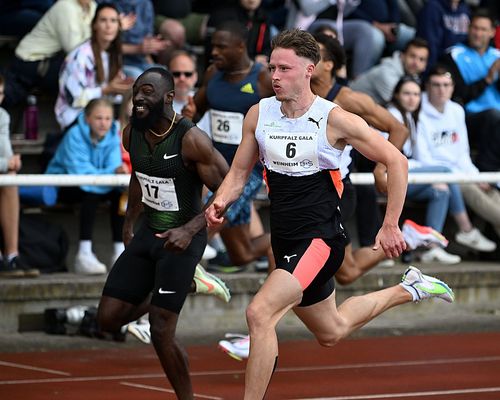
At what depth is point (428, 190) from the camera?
43.3 feet

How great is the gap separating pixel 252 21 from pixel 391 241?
7.02 m

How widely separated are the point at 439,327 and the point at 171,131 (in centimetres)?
506

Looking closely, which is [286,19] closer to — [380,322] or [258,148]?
[380,322]

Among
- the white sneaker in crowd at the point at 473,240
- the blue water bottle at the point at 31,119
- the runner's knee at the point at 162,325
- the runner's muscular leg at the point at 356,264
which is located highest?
the runner's knee at the point at 162,325

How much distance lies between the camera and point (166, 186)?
8.28 m

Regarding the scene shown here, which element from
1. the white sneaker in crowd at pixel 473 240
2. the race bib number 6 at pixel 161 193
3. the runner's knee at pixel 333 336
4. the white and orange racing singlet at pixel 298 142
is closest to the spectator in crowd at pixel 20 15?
Answer: the white sneaker in crowd at pixel 473 240

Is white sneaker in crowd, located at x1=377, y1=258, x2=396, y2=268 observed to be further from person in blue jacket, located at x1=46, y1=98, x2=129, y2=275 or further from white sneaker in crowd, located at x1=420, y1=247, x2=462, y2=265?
person in blue jacket, located at x1=46, y1=98, x2=129, y2=275

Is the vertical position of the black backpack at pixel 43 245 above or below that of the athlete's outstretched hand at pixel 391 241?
below

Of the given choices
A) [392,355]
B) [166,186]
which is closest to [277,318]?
[166,186]

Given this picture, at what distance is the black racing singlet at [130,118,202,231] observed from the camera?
27.1 feet

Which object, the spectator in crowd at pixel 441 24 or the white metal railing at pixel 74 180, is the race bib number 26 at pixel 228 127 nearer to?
the white metal railing at pixel 74 180

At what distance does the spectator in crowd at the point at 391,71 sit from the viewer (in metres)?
13.8

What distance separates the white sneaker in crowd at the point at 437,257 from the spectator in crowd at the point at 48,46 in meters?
3.90

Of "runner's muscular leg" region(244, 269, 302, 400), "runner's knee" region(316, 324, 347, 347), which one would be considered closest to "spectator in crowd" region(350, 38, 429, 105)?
"runner's knee" region(316, 324, 347, 347)
